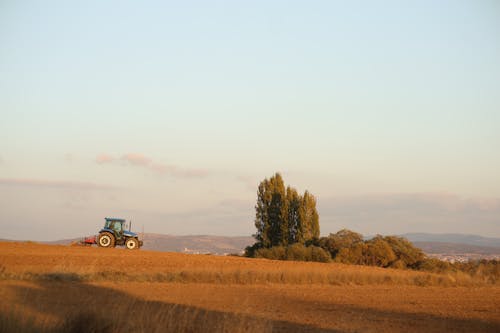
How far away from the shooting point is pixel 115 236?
151 ft

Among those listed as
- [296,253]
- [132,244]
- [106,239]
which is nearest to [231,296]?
[132,244]

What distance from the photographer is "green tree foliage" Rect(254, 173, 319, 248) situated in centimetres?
5956

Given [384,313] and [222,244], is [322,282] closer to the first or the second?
[384,313]

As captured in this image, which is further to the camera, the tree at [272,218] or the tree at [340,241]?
the tree at [272,218]

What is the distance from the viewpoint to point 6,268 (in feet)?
103

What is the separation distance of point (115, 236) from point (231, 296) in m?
23.2

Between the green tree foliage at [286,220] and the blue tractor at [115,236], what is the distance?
1648cm

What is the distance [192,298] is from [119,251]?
68.5ft

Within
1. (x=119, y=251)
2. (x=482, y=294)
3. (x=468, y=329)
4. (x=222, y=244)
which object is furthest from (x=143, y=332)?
(x=222, y=244)

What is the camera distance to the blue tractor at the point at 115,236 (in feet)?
150

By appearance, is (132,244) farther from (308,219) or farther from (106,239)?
(308,219)

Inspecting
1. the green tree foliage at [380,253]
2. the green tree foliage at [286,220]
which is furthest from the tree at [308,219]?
the green tree foliage at [380,253]

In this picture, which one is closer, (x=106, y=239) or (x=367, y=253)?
(x=106, y=239)

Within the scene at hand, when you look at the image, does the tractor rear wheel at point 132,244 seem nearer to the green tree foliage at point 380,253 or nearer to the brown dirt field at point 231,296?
the brown dirt field at point 231,296
